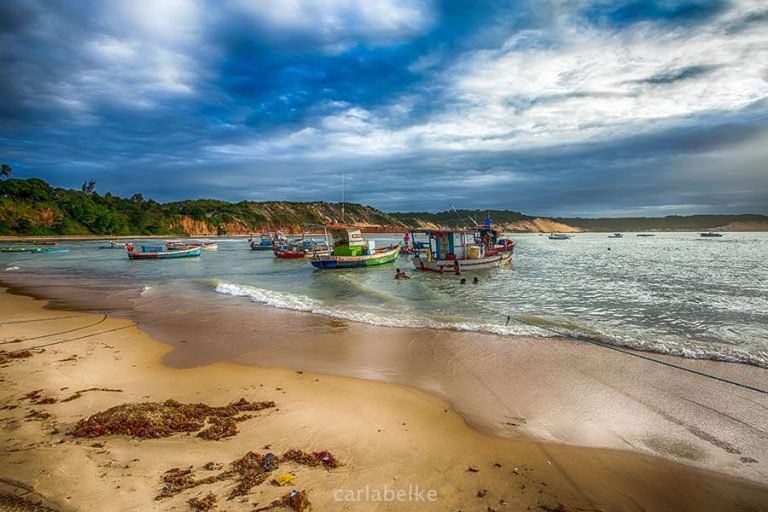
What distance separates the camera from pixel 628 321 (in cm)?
1252

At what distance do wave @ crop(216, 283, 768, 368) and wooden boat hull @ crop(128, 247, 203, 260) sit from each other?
111 ft

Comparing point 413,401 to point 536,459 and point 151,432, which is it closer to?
point 536,459

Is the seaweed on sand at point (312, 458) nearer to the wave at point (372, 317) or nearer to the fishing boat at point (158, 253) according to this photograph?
the wave at point (372, 317)

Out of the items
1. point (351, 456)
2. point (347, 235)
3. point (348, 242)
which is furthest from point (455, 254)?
point (351, 456)

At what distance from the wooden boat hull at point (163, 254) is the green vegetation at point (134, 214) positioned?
30312 mm

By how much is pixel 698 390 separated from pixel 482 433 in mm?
4615

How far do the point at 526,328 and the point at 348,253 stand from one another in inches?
947

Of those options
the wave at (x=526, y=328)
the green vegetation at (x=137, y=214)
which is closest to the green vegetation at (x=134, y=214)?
the green vegetation at (x=137, y=214)

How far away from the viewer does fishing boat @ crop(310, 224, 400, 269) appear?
3316 cm

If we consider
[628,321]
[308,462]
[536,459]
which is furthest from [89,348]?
[628,321]

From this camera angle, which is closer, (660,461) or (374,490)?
(374,490)

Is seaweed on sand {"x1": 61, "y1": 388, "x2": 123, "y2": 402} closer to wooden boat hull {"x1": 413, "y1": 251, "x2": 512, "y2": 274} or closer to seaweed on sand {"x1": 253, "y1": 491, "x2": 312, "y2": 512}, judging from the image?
seaweed on sand {"x1": 253, "y1": 491, "x2": 312, "y2": 512}

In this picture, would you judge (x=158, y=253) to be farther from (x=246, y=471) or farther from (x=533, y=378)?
(x=246, y=471)

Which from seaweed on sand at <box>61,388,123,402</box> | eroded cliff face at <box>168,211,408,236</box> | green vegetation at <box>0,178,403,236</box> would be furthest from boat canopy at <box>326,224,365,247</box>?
eroded cliff face at <box>168,211,408,236</box>
